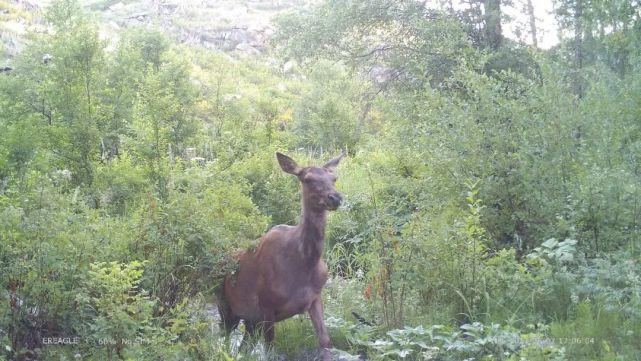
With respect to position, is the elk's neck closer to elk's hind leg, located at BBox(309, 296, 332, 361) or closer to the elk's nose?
the elk's nose

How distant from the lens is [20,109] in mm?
12133

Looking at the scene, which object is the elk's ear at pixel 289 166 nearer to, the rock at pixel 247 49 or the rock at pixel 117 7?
the rock at pixel 247 49

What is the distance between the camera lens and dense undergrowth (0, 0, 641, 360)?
5.47 meters

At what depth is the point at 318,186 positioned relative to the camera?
21.5 ft

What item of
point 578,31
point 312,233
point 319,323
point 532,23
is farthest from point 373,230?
point 532,23

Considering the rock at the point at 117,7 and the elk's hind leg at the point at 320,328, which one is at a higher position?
the rock at the point at 117,7

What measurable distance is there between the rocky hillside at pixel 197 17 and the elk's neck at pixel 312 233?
47.9m

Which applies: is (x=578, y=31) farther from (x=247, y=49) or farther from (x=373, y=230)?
(x=247, y=49)

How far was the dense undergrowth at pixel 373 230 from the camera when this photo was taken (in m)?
5.47

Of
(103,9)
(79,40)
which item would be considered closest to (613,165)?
(79,40)

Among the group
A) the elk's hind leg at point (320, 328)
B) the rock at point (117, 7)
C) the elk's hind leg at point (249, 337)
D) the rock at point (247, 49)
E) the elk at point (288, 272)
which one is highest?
the rock at point (117, 7)

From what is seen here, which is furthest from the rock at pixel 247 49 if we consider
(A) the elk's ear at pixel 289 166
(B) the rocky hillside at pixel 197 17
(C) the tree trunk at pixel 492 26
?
(A) the elk's ear at pixel 289 166

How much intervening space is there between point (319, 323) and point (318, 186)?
136 centimetres

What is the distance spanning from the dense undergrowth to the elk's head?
0.67 m
